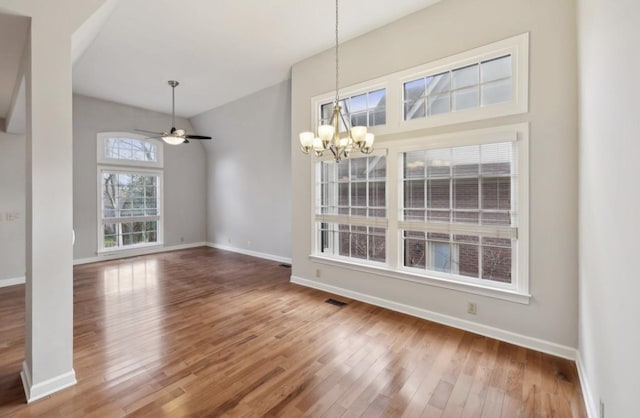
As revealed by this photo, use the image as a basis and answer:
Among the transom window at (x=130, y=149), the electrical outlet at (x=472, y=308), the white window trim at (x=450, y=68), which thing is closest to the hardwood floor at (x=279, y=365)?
the electrical outlet at (x=472, y=308)

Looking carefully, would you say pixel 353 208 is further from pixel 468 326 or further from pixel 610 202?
pixel 610 202

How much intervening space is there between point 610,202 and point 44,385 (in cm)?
390

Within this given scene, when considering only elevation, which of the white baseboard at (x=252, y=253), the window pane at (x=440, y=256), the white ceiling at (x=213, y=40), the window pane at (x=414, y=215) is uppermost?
the white ceiling at (x=213, y=40)

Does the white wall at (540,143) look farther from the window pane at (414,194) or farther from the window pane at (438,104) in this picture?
the window pane at (414,194)

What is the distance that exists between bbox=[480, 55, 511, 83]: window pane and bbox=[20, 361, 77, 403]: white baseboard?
466 centimetres

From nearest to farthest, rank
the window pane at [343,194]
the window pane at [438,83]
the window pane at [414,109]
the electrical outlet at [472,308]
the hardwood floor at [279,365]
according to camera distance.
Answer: the hardwood floor at [279,365], the electrical outlet at [472,308], the window pane at [438,83], the window pane at [414,109], the window pane at [343,194]

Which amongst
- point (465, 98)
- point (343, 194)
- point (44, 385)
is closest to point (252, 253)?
point (343, 194)

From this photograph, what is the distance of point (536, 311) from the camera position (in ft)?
8.62

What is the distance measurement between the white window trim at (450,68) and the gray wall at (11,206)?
17.8 feet

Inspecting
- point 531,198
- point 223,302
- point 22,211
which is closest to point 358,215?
point 531,198

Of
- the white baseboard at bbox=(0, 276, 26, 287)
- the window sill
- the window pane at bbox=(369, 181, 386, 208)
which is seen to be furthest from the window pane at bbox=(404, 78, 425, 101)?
the white baseboard at bbox=(0, 276, 26, 287)

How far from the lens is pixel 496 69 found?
9.44ft

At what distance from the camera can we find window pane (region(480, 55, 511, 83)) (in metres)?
2.81

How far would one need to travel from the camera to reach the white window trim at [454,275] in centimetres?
268
